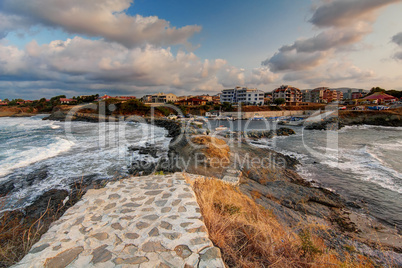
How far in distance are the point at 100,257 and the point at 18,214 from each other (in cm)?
608

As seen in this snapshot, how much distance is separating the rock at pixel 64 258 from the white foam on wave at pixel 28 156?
36.2 feet

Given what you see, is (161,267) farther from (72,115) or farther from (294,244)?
(72,115)

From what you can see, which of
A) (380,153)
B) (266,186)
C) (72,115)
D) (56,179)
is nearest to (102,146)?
(56,179)

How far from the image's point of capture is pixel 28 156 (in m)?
12.5

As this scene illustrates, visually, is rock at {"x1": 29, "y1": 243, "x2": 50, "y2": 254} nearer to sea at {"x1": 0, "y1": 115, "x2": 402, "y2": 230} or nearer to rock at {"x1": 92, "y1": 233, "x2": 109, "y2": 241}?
rock at {"x1": 92, "y1": 233, "x2": 109, "y2": 241}

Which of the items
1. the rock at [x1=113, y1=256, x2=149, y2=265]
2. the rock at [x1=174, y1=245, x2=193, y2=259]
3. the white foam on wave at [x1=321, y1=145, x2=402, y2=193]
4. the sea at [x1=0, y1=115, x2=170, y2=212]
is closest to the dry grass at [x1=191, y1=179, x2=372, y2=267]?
the rock at [x1=174, y1=245, x2=193, y2=259]

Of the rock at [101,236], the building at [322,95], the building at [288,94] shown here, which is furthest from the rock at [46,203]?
the building at [322,95]

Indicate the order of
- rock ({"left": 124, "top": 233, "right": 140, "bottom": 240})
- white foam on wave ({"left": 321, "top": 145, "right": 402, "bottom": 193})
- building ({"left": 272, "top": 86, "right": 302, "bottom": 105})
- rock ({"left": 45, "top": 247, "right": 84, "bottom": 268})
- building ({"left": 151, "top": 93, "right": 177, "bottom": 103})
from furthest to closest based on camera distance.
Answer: building ({"left": 151, "top": 93, "right": 177, "bottom": 103})
building ({"left": 272, "top": 86, "right": 302, "bottom": 105})
white foam on wave ({"left": 321, "top": 145, "right": 402, "bottom": 193})
rock ({"left": 124, "top": 233, "right": 140, "bottom": 240})
rock ({"left": 45, "top": 247, "right": 84, "bottom": 268})

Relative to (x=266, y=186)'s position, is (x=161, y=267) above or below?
above

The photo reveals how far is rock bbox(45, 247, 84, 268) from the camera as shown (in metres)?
2.38

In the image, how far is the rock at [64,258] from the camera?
2.38m

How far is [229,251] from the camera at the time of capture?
2.85 m

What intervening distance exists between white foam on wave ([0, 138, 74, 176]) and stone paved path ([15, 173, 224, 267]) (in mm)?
10206

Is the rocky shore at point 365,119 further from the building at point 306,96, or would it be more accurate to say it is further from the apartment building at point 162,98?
the apartment building at point 162,98
